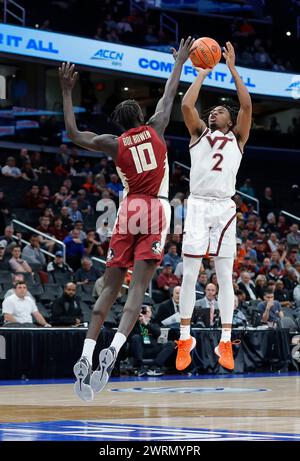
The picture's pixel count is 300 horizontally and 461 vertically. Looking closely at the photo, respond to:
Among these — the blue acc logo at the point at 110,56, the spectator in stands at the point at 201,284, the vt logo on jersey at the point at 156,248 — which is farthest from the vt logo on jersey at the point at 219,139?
the blue acc logo at the point at 110,56

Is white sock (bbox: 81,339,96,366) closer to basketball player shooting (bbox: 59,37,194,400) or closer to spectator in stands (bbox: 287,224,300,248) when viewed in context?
basketball player shooting (bbox: 59,37,194,400)

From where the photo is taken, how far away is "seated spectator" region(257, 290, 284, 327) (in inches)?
778

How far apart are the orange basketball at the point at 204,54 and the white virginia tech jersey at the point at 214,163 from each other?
631 millimetres

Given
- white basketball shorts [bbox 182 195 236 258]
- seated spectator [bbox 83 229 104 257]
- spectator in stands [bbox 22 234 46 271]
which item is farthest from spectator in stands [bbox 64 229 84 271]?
white basketball shorts [bbox 182 195 236 258]

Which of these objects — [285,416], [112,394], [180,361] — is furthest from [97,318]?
[112,394]

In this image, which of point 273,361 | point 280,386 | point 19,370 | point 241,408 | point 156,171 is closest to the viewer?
point 156,171

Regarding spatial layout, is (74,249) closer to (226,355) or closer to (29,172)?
(29,172)

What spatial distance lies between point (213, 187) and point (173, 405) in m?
2.68

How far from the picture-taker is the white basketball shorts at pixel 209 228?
357 inches

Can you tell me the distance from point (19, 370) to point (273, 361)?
5.86m

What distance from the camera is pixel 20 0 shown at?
3167cm

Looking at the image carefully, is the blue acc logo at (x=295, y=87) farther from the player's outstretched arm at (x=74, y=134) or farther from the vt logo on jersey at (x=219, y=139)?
the player's outstretched arm at (x=74, y=134)

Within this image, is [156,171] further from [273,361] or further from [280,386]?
[273,361]

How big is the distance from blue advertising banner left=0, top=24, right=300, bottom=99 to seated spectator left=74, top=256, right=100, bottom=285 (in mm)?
7520
